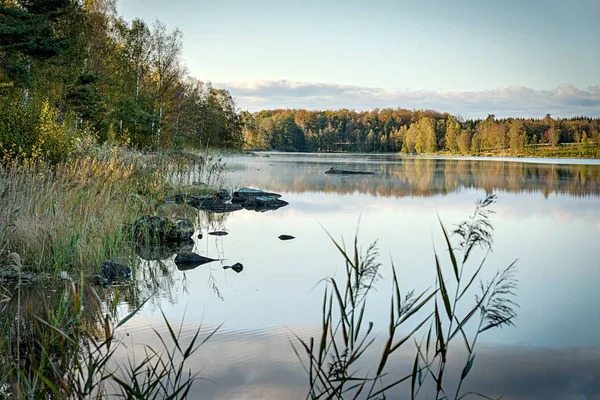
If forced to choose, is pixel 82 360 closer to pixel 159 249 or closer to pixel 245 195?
pixel 159 249

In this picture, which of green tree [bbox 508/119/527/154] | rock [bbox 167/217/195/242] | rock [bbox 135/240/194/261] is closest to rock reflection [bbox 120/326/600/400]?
rock [bbox 135/240/194/261]

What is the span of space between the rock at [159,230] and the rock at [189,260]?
1144 millimetres

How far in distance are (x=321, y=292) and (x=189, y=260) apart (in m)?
2.11

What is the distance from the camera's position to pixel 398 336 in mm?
4695

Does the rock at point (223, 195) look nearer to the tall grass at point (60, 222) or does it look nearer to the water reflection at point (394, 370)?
the tall grass at point (60, 222)

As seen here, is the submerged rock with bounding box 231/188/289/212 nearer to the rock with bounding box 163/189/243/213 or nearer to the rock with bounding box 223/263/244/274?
the rock with bounding box 163/189/243/213

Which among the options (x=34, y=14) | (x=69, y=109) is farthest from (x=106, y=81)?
(x=34, y=14)

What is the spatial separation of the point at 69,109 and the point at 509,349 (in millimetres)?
27361

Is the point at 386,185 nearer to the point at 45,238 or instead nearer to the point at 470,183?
the point at 470,183

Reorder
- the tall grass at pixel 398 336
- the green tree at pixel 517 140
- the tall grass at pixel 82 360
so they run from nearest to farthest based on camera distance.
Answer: the tall grass at pixel 82 360 → the tall grass at pixel 398 336 → the green tree at pixel 517 140

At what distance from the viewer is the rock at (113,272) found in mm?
6105

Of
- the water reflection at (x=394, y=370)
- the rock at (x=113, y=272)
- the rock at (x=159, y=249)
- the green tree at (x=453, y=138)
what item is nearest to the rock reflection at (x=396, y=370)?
the water reflection at (x=394, y=370)

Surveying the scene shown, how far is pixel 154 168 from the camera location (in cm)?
1373

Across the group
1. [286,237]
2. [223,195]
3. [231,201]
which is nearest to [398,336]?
[286,237]
